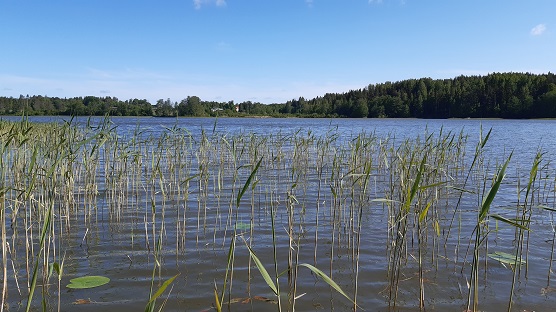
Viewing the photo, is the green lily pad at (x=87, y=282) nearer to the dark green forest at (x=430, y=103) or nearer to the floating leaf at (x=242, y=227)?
the floating leaf at (x=242, y=227)

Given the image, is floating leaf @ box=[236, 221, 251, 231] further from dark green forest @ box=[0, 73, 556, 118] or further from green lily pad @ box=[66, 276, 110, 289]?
dark green forest @ box=[0, 73, 556, 118]

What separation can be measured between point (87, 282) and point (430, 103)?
4250 inches

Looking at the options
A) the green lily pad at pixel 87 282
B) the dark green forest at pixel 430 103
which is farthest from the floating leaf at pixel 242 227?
the dark green forest at pixel 430 103

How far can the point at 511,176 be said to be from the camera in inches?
529

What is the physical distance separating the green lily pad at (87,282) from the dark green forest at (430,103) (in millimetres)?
76468

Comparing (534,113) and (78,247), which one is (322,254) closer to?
(78,247)

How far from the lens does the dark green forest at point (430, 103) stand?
89625mm

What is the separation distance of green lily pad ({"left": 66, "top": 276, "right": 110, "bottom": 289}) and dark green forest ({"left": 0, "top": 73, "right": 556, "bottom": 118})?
7647 cm

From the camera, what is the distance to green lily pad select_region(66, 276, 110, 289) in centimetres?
476

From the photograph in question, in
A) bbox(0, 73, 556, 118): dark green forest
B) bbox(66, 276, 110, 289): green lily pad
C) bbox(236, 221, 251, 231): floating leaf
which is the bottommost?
bbox(66, 276, 110, 289): green lily pad

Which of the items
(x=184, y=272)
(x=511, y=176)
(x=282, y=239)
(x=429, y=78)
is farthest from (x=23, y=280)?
(x=429, y=78)

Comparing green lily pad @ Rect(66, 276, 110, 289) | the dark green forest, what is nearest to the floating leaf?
green lily pad @ Rect(66, 276, 110, 289)

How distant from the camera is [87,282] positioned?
487cm

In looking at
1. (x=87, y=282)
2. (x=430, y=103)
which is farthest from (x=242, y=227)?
(x=430, y=103)
